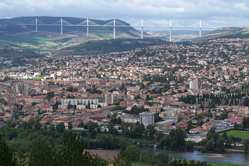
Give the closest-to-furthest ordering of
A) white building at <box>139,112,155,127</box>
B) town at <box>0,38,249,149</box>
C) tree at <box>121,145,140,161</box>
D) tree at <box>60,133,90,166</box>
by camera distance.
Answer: tree at <box>60,133,90,166</box> < tree at <box>121,145,140,161</box> < white building at <box>139,112,155,127</box> < town at <box>0,38,249,149</box>

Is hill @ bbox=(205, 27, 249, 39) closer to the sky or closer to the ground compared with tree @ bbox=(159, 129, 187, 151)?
closer to the sky

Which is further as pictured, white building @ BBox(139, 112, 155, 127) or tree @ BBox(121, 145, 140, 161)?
white building @ BBox(139, 112, 155, 127)

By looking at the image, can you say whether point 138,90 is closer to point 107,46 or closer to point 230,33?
point 107,46

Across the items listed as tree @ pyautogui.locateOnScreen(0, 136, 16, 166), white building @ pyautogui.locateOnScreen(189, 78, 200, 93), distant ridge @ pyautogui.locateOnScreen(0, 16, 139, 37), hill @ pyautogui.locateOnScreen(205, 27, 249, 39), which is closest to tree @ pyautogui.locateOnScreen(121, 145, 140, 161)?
tree @ pyautogui.locateOnScreen(0, 136, 16, 166)

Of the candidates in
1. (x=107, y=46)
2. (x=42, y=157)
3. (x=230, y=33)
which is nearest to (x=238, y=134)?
(x=42, y=157)

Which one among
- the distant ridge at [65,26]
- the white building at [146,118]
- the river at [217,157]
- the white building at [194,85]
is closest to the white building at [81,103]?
the white building at [146,118]

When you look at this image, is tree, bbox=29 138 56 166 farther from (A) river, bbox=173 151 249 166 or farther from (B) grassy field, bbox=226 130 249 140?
(B) grassy field, bbox=226 130 249 140

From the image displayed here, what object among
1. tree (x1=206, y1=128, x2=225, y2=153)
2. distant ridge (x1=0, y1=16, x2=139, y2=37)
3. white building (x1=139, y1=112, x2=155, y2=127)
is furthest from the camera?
distant ridge (x1=0, y1=16, x2=139, y2=37)

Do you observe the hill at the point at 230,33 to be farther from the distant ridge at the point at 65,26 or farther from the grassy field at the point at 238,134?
the grassy field at the point at 238,134

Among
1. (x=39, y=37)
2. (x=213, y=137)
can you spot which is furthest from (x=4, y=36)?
(x=213, y=137)

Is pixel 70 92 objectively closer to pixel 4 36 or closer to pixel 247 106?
pixel 247 106

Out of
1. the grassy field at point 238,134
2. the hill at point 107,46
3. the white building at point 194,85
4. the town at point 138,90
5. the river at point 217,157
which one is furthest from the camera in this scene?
the hill at point 107,46
